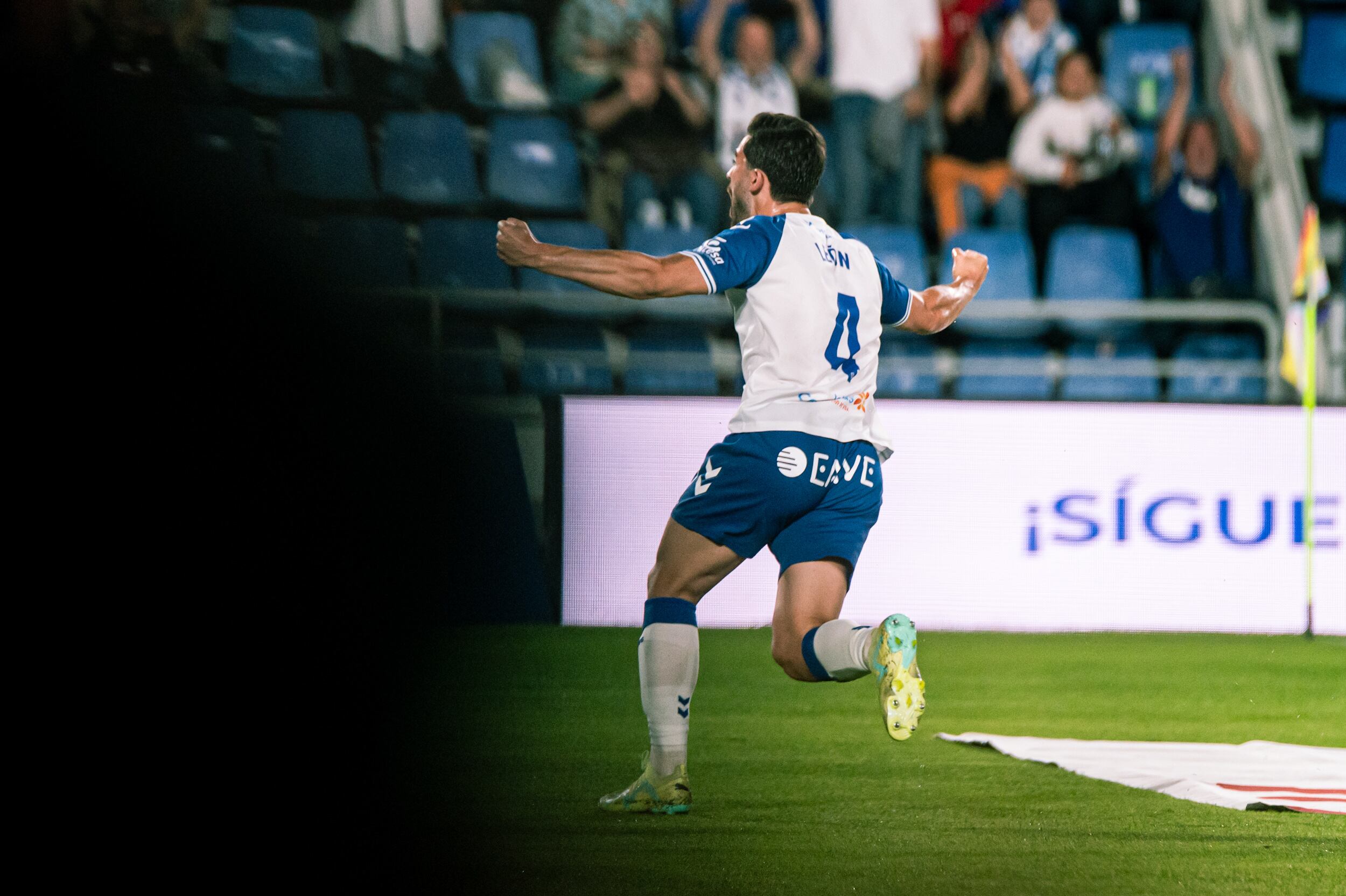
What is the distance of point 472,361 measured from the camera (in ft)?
32.4

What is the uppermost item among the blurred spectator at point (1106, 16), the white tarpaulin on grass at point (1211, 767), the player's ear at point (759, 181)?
the blurred spectator at point (1106, 16)

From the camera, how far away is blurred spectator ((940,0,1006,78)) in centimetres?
1290

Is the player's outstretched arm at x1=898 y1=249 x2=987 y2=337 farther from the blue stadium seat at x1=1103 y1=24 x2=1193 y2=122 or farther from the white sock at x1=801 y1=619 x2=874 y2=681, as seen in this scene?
the blue stadium seat at x1=1103 y1=24 x2=1193 y2=122

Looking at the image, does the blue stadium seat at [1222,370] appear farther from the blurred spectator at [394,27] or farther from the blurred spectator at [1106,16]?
the blurred spectator at [394,27]

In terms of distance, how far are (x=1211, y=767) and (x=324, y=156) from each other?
7.79 m

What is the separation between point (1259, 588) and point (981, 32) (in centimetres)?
515

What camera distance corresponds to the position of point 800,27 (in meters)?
12.6

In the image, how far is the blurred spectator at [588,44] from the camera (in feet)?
39.2

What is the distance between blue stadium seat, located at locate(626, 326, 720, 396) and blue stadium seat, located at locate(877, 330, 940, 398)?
1.17 meters

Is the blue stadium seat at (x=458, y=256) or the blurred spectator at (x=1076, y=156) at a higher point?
the blurred spectator at (x=1076, y=156)

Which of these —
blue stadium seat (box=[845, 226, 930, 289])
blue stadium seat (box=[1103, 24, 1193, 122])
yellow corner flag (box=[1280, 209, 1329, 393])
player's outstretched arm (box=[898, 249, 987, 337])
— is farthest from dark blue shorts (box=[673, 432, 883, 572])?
blue stadium seat (box=[1103, 24, 1193, 122])

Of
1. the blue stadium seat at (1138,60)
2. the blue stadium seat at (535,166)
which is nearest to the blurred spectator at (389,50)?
the blue stadium seat at (535,166)

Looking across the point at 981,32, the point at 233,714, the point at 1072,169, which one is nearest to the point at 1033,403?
the point at 1072,169

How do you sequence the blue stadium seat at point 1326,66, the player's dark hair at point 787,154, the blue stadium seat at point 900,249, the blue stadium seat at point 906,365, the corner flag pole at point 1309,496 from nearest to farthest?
the player's dark hair at point 787,154 → the corner flag pole at point 1309,496 → the blue stadium seat at point 906,365 → the blue stadium seat at point 900,249 → the blue stadium seat at point 1326,66
